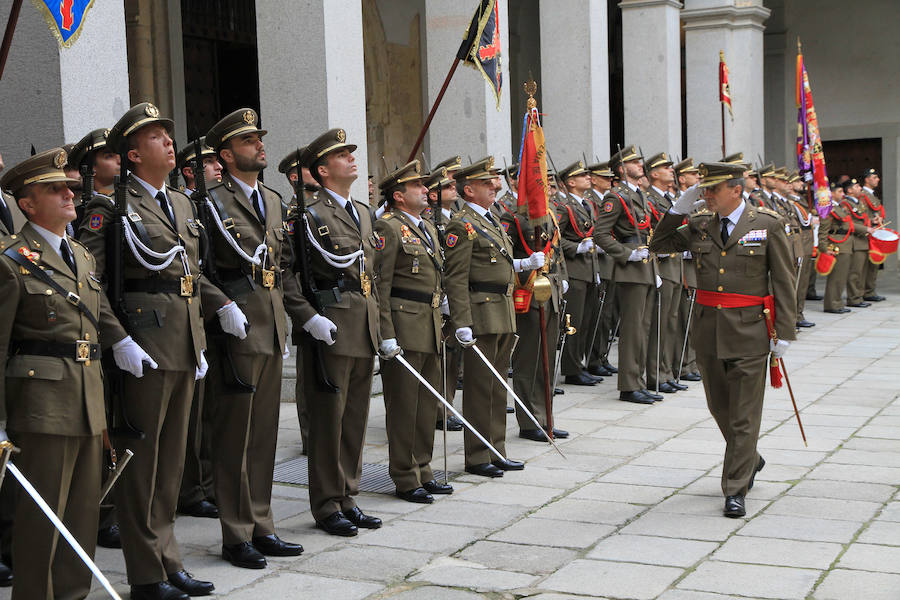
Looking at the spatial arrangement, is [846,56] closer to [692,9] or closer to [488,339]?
[692,9]

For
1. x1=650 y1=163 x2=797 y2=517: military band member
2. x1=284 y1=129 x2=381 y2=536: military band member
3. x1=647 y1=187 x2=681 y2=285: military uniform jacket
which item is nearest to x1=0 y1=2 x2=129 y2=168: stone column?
x1=284 y1=129 x2=381 y2=536: military band member

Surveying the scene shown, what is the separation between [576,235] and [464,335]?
3.52 m

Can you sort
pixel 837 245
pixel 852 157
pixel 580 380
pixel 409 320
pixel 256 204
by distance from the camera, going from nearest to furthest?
pixel 256 204 → pixel 409 320 → pixel 580 380 → pixel 837 245 → pixel 852 157

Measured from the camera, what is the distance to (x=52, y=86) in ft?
21.1

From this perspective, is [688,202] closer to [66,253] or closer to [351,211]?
[351,211]

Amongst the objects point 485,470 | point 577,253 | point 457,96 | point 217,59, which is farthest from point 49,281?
point 217,59

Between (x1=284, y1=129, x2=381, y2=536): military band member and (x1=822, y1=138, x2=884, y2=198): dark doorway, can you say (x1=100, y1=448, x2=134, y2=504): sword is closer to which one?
(x1=284, y1=129, x2=381, y2=536): military band member

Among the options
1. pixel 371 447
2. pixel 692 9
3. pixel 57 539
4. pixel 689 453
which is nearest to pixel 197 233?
pixel 57 539

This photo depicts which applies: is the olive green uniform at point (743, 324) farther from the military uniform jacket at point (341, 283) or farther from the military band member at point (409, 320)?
the military uniform jacket at point (341, 283)

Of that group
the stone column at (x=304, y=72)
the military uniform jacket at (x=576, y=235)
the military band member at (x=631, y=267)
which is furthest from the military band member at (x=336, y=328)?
the military uniform jacket at (x=576, y=235)

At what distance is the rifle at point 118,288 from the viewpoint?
4590mm

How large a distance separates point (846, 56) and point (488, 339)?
1867 cm

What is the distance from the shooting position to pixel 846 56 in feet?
76.4

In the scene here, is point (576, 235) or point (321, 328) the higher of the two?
point (576, 235)
